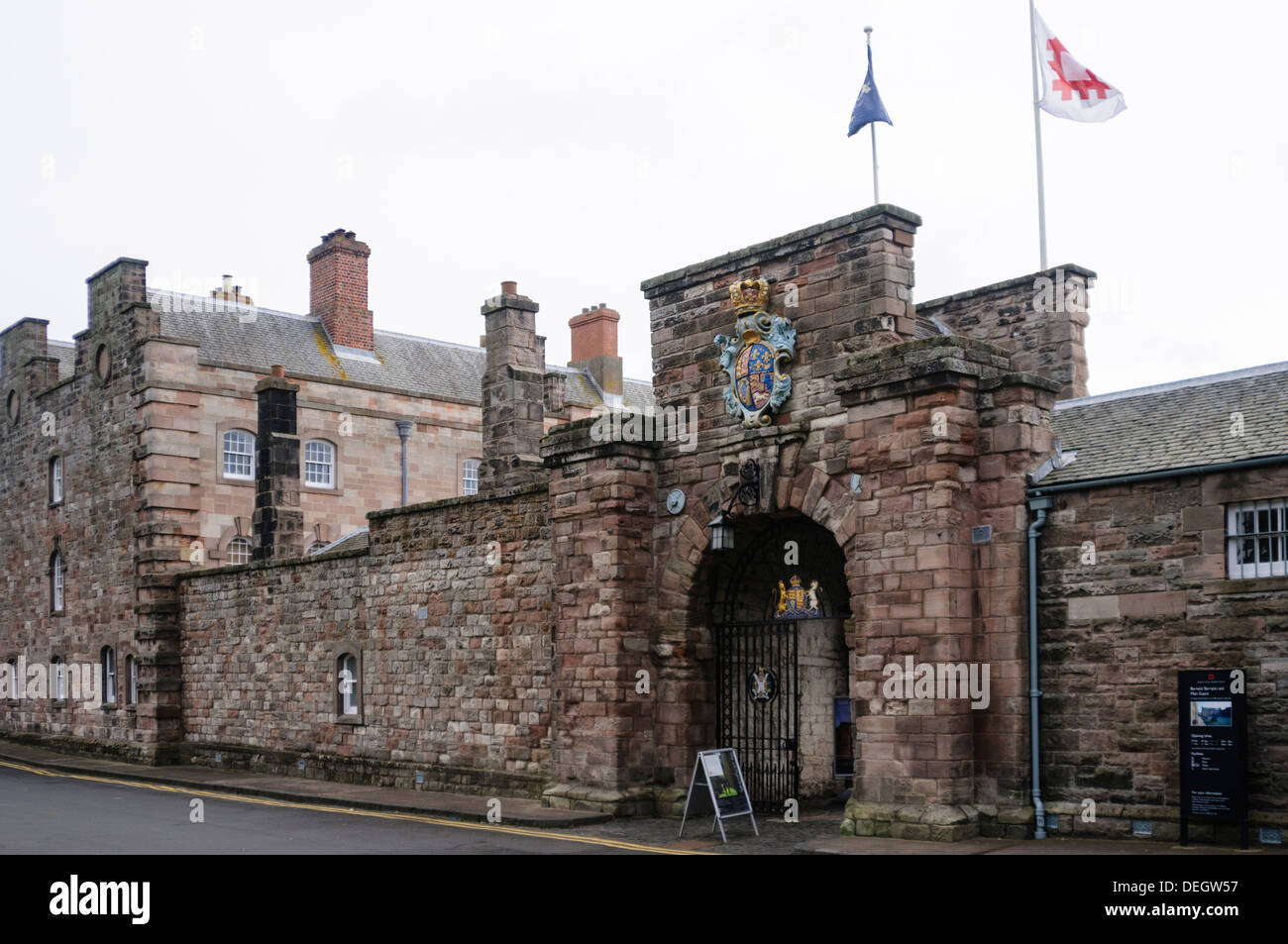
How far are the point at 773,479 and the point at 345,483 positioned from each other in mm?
21248

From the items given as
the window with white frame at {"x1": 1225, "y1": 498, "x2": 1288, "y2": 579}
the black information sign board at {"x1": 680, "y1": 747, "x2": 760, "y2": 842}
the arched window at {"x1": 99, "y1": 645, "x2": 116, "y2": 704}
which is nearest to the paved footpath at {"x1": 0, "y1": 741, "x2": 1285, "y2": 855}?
the black information sign board at {"x1": 680, "y1": 747, "x2": 760, "y2": 842}

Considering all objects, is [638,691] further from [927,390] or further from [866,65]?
[866,65]

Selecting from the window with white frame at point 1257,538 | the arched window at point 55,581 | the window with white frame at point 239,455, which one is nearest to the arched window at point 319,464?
the window with white frame at point 239,455

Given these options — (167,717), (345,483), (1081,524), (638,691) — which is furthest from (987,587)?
(345,483)

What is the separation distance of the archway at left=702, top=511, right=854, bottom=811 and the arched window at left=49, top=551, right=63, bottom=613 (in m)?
22.4

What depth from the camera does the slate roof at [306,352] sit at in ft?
113

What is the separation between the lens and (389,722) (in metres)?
21.9

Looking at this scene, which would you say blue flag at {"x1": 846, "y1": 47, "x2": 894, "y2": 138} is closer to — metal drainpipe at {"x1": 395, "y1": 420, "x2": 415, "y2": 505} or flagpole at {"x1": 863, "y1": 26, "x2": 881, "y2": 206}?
flagpole at {"x1": 863, "y1": 26, "x2": 881, "y2": 206}

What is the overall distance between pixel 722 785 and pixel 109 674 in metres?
21.3

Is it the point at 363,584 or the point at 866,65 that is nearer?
the point at 866,65

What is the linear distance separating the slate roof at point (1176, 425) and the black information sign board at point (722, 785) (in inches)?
179

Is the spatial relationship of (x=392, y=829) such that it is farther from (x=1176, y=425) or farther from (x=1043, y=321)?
(x=1043, y=321)

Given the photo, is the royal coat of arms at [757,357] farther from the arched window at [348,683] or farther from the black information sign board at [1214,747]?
the arched window at [348,683]

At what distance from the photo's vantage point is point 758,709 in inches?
697
